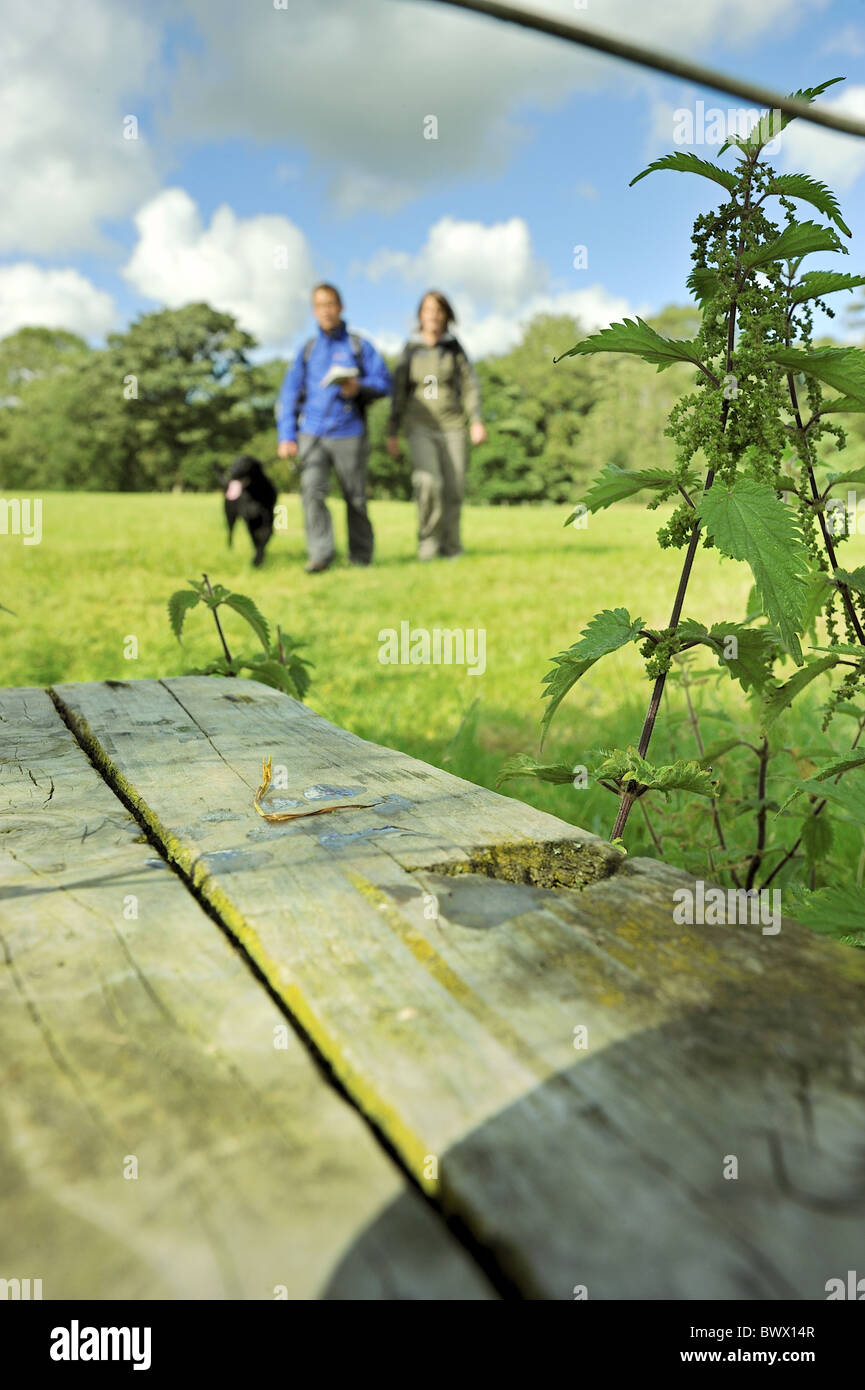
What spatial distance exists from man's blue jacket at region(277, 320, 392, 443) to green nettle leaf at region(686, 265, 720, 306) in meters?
9.05

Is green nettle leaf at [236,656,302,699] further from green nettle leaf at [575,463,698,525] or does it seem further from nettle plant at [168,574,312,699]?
green nettle leaf at [575,463,698,525]

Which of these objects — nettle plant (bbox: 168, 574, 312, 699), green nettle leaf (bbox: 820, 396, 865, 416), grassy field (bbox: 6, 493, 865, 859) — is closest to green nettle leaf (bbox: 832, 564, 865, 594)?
green nettle leaf (bbox: 820, 396, 865, 416)

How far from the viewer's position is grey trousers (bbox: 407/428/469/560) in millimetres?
10820

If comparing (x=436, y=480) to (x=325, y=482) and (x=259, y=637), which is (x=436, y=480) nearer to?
(x=325, y=482)

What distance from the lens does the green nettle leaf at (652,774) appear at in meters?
1.54

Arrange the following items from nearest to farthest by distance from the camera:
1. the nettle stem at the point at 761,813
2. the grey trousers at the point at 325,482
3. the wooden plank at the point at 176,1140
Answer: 1. the wooden plank at the point at 176,1140
2. the nettle stem at the point at 761,813
3. the grey trousers at the point at 325,482

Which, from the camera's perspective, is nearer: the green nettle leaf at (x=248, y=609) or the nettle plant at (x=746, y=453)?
the nettle plant at (x=746, y=453)

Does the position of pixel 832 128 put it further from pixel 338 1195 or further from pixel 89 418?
pixel 89 418

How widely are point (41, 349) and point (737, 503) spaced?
78.1m

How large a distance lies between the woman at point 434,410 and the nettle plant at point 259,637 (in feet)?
24.9

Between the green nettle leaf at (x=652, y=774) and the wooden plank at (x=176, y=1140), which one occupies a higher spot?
the green nettle leaf at (x=652, y=774)

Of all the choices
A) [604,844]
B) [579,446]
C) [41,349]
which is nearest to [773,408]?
[604,844]

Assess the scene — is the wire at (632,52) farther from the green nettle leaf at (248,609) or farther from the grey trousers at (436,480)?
the grey trousers at (436,480)

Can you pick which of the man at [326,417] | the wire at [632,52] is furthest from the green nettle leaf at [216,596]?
the man at [326,417]
